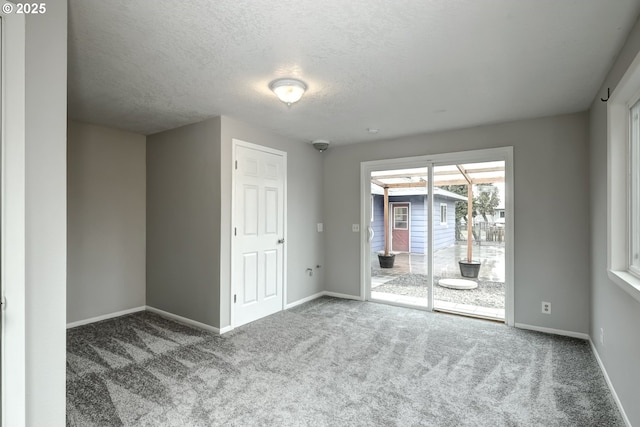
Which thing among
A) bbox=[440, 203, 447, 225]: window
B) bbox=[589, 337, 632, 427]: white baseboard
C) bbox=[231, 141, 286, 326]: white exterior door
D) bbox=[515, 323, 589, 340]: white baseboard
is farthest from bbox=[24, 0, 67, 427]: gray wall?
bbox=[515, 323, 589, 340]: white baseboard

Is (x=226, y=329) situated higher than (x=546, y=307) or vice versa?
(x=546, y=307)

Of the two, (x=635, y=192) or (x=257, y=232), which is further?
(x=257, y=232)

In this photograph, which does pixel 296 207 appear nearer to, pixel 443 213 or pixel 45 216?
pixel 443 213

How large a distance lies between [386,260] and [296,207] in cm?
156

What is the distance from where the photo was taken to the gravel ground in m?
4.23

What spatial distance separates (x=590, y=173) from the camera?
3344 mm

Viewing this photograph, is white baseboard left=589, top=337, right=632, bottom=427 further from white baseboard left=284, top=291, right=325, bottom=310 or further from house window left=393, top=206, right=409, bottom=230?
white baseboard left=284, top=291, right=325, bottom=310

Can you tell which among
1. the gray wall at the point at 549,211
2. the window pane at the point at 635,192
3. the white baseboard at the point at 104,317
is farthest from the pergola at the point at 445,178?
A: the white baseboard at the point at 104,317

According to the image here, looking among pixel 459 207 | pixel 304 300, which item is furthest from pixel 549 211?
pixel 304 300

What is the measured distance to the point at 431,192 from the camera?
4445 millimetres

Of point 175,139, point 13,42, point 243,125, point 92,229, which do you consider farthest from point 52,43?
point 92,229

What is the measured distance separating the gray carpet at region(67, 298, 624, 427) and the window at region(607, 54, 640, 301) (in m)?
0.97

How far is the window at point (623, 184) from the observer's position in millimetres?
2203

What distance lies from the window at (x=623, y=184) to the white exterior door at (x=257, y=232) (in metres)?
3.36
